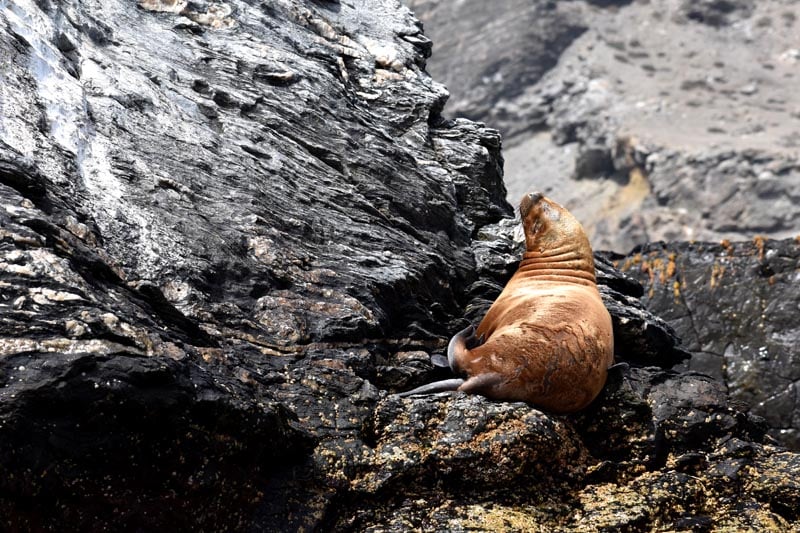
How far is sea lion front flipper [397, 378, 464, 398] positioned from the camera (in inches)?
202

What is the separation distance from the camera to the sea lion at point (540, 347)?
5071 millimetres

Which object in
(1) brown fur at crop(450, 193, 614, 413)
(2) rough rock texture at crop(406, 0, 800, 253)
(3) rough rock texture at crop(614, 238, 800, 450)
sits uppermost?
(1) brown fur at crop(450, 193, 614, 413)

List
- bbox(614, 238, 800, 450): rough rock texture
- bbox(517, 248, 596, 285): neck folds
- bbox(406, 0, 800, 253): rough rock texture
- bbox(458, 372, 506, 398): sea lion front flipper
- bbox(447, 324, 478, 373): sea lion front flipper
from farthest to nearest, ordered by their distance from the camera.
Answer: bbox(406, 0, 800, 253): rough rock texture
bbox(614, 238, 800, 450): rough rock texture
bbox(517, 248, 596, 285): neck folds
bbox(447, 324, 478, 373): sea lion front flipper
bbox(458, 372, 506, 398): sea lion front flipper

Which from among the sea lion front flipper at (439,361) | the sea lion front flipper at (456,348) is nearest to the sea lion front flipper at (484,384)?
the sea lion front flipper at (456,348)

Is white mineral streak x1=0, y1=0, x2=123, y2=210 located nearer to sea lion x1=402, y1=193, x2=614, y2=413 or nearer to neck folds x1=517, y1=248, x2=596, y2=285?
sea lion x1=402, y1=193, x2=614, y2=413

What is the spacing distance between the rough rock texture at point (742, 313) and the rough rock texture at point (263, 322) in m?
2.81

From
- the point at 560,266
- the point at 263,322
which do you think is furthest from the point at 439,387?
the point at 560,266

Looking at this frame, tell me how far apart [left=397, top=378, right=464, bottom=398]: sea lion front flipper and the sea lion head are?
6.10ft

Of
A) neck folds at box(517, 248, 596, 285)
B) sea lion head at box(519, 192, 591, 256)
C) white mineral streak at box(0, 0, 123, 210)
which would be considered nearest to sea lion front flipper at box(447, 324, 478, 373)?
neck folds at box(517, 248, 596, 285)

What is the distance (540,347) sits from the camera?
5.16 meters

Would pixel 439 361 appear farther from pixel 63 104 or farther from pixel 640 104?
pixel 640 104

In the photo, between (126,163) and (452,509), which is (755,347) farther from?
(126,163)

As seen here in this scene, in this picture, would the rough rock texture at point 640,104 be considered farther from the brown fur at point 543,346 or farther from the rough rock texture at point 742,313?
the brown fur at point 543,346

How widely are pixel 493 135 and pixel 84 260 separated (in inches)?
184
